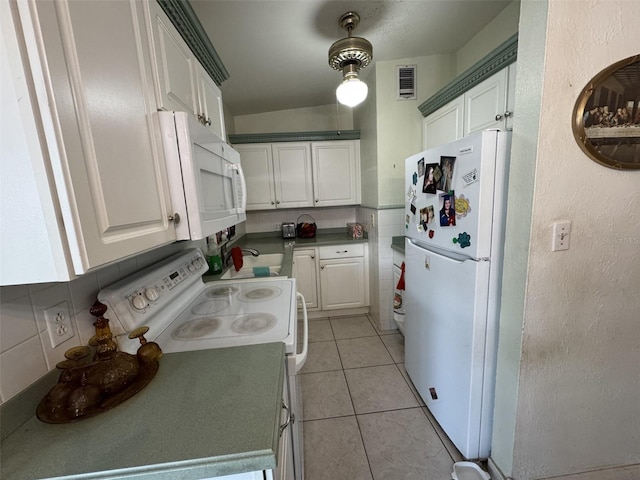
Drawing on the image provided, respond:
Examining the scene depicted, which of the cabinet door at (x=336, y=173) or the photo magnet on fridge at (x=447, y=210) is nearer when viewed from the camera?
the photo magnet on fridge at (x=447, y=210)

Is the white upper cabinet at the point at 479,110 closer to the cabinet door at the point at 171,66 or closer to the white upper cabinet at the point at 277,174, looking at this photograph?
the white upper cabinet at the point at 277,174

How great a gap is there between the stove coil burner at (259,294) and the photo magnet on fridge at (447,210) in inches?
36.8

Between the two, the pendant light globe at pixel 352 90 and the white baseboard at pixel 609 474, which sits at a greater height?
the pendant light globe at pixel 352 90

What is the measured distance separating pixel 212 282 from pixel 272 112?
8.24 feet

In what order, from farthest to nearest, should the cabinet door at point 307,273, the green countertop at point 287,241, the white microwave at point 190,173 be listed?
1. the cabinet door at point 307,273
2. the green countertop at point 287,241
3. the white microwave at point 190,173

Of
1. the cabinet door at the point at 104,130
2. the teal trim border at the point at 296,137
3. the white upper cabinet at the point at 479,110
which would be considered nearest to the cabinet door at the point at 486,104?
the white upper cabinet at the point at 479,110

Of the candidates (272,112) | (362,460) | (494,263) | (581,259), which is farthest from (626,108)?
(272,112)

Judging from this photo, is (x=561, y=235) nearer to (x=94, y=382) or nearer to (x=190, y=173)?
(x=190, y=173)

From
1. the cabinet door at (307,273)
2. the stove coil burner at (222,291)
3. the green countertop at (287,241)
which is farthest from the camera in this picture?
the cabinet door at (307,273)

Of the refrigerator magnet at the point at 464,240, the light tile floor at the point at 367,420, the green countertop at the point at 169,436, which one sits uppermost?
the refrigerator magnet at the point at 464,240

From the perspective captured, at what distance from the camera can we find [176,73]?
0.98 metres

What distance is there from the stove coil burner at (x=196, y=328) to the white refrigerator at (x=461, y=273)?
114 cm

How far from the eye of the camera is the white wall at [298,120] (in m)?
3.30

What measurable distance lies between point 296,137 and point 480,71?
1895 mm
